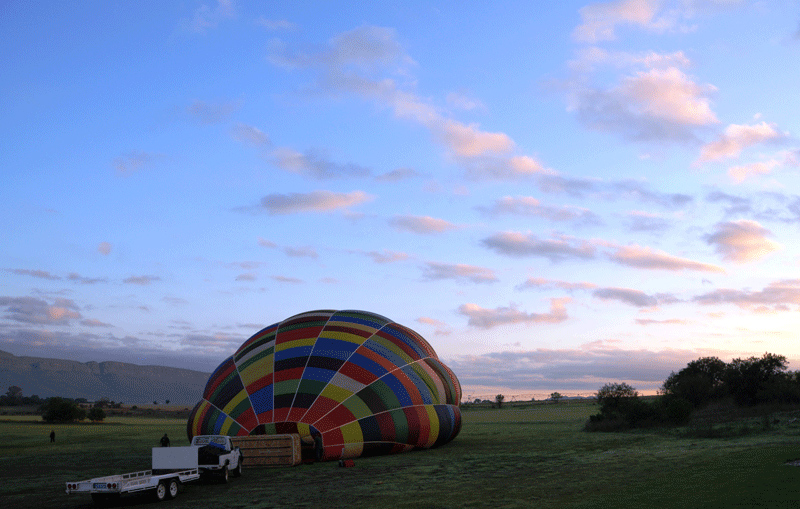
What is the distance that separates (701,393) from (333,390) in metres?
35.4

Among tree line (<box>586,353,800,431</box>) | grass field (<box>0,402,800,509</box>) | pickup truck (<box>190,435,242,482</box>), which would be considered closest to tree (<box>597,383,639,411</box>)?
tree line (<box>586,353,800,431</box>)

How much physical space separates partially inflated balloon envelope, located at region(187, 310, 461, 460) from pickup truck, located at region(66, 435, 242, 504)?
2395mm

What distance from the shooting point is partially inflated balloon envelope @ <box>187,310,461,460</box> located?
22047 mm

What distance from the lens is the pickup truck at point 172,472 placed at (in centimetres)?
1466

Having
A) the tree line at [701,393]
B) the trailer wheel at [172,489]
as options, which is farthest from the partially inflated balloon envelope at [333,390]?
the tree line at [701,393]

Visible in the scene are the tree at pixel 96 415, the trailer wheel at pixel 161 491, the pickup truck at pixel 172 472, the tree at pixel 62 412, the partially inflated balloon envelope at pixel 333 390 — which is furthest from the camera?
the tree at pixel 96 415

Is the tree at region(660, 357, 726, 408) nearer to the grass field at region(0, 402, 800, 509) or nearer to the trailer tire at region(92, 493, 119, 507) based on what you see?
the grass field at region(0, 402, 800, 509)

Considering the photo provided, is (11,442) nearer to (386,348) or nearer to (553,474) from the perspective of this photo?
(386,348)

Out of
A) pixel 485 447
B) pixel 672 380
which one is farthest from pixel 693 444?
pixel 672 380

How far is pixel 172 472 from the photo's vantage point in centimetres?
1750

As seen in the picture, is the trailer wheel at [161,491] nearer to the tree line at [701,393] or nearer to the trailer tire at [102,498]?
the trailer tire at [102,498]

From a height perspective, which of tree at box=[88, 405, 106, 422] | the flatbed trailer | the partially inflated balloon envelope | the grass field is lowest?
tree at box=[88, 405, 106, 422]

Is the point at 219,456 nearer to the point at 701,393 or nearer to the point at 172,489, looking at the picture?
the point at 172,489

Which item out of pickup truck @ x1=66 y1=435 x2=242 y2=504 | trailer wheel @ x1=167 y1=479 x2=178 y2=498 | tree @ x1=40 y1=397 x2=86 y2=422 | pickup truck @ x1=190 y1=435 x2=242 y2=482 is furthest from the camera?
tree @ x1=40 y1=397 x2=86 y2=422
